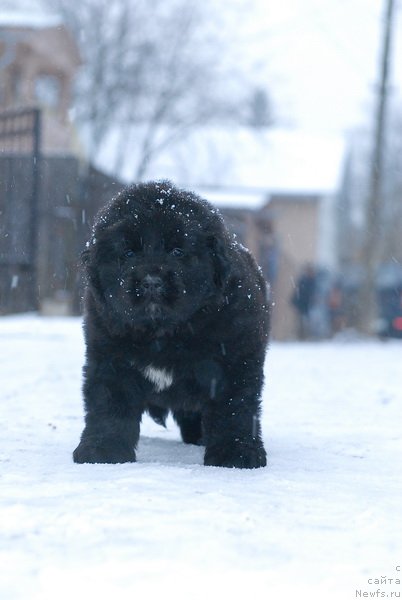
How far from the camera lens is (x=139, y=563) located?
2.61m

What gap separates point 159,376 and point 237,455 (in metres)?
0.47

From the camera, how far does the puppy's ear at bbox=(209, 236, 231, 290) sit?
13.6ft

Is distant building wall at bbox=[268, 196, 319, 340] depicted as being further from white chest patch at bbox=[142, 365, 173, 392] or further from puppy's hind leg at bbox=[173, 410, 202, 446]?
white chest patch at bbox=[142, 365, 173, 392]

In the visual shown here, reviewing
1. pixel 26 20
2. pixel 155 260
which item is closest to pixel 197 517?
pixel 155 260

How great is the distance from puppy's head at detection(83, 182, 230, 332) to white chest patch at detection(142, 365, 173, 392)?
192mm

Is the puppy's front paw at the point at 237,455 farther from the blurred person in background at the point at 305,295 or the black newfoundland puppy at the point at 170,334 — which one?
the blurred person in background at the point at 305,295

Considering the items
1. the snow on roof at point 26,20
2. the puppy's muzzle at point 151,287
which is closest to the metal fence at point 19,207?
the puppy's muzzle at point 151,287

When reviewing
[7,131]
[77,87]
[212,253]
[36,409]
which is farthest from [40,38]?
[212,253]

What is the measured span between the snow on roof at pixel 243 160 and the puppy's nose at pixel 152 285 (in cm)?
885

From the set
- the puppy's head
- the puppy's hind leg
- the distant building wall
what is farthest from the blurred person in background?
the distant building wall

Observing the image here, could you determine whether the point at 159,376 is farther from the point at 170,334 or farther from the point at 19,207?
the point at 19,207

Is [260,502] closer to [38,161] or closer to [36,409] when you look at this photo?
[36,409]

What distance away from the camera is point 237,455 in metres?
4.21

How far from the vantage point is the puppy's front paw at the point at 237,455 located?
421 cm
